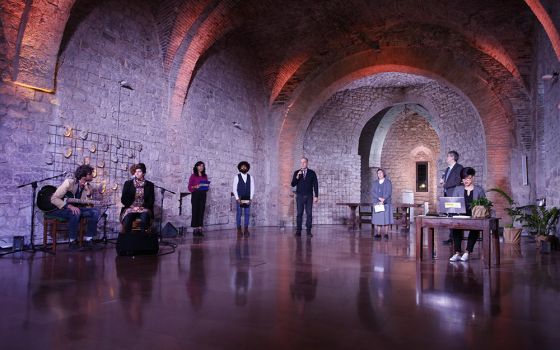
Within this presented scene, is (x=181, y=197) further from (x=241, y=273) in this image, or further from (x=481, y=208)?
(x=481, y=208)

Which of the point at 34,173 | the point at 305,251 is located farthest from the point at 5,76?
the point at 305,251

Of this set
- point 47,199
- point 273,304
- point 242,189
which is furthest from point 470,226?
point 47,199

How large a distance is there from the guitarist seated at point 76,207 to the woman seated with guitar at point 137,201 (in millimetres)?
861

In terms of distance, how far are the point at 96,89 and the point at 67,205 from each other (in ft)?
9.10

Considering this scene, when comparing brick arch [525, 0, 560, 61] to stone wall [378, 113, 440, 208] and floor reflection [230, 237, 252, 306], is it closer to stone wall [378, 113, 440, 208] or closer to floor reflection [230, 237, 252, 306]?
floor reflection [230, 237, 252, 306]

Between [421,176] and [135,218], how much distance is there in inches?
673

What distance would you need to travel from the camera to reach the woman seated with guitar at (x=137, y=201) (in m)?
5.65

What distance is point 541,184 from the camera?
9.66 metres

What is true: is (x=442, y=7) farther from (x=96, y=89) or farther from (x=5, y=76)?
(x=5, y=76)

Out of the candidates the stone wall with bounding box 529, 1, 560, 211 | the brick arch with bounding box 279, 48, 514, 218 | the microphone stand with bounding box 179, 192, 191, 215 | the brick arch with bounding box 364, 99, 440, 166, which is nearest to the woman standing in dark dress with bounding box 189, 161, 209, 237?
the microphone stand with bounding box 179, 192, 191, 215

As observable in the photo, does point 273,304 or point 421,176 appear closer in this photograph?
point 273,304

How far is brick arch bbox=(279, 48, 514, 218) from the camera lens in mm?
11227

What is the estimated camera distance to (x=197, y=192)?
9266 millimetres

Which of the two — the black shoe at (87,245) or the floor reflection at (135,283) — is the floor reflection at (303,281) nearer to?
the floor reflection at (135,283)
